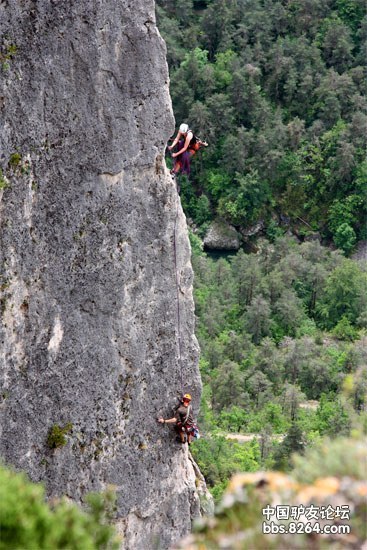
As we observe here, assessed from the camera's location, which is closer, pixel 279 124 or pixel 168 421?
pixel 168 421

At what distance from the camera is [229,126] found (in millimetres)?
49750

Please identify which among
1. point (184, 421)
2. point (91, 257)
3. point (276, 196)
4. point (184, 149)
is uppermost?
point (184, 149)

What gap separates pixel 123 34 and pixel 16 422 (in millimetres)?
6322

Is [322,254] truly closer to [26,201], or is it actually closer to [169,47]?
[169,47]

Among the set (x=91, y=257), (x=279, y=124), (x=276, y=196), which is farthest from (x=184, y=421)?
(x=279, y=124)

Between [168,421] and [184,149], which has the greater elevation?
[184,149]

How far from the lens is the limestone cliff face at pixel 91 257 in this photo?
1232 centimetres

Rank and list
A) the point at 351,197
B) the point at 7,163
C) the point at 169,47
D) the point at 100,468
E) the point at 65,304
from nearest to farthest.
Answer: the point at 7,163, the point at 65,304, the point at 100,468, the point at 351,197, the point at 169,47

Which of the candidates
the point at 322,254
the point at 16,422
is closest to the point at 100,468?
the point at 16,422

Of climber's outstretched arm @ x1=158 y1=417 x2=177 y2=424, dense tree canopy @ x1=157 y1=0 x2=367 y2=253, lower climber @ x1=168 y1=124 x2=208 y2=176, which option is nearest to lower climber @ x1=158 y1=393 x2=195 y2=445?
climber's outstretched arm @ x1=158 y1=417 x2=177 y2=424

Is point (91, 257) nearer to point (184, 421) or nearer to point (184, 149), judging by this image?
point (184, 149)

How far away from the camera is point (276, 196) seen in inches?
1973

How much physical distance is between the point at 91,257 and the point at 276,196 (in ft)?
123

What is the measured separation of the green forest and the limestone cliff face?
13.3 m
